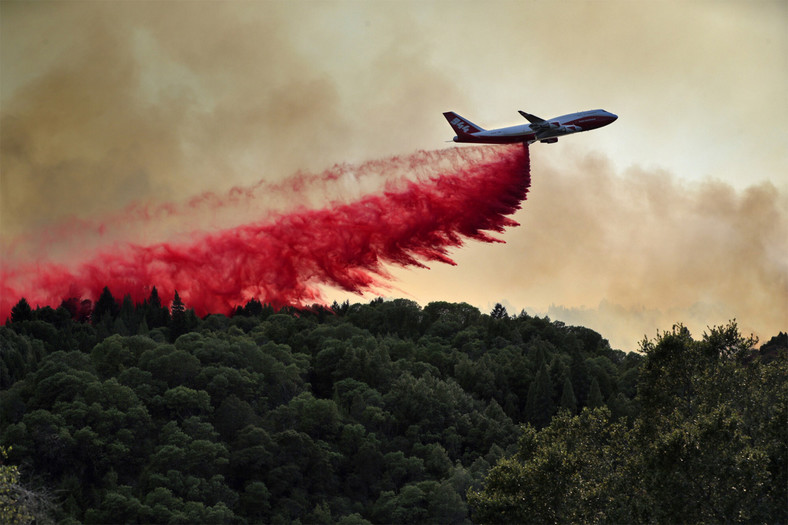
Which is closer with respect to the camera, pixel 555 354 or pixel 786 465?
pixel 786 465

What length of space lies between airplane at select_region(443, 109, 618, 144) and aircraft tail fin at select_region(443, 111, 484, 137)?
0.84 meters

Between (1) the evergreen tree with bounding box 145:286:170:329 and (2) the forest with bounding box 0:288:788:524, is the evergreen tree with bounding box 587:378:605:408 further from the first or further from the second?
(1) the evergreen tree with bounding box 145:286:170:329

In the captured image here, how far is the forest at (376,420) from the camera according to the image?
50.4 meters

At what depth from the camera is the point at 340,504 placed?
106 metres

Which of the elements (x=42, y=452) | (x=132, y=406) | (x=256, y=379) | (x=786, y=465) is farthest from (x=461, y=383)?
(x=786, y=465)

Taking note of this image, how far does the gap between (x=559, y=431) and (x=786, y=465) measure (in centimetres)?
1321

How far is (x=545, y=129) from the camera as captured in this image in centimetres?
9388

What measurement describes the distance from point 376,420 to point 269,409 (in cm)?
1344

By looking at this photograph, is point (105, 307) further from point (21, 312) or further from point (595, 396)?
point (595, 396)

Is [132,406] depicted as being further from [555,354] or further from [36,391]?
[555,354]

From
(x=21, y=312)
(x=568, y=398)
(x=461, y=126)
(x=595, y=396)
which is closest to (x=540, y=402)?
(x=568, y=398)

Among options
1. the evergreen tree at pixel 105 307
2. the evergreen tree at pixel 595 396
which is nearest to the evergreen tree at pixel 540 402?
the evergreen tree at pixel 595 396

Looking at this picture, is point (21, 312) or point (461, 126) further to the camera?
point (21, 312)

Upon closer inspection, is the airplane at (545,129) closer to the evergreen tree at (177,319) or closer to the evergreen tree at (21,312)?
the evergreen tree at (177,319)
